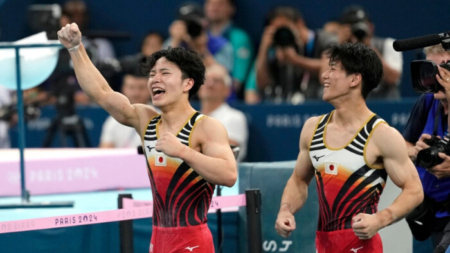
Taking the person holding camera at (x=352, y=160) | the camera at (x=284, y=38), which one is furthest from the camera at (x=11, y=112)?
the person holding camera at (x=352, y=160)

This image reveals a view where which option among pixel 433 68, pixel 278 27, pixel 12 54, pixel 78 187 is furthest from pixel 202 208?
pixel 278 27

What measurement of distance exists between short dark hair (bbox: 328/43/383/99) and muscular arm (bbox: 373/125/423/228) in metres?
0.27

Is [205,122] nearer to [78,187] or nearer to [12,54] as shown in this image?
[12,54]

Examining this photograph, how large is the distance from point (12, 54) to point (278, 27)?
11.0 ft

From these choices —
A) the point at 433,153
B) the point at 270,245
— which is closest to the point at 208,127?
the point at 433,153

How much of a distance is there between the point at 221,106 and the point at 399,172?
449 centimetres

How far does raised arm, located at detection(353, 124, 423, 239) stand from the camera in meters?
3.65

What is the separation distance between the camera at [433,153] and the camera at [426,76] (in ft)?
0.85

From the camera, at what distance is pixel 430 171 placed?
4.11m

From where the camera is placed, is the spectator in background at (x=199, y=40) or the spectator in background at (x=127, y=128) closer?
the spectator in background at (x=127, y=128)

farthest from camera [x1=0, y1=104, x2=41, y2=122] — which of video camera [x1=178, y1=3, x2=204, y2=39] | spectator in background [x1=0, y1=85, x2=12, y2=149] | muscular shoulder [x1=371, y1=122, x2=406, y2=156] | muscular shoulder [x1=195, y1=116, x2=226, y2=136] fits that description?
muscular shoulder [x1=371, y1=122, x2=406, y2=156]

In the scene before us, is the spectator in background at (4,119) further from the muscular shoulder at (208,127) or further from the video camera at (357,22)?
the muscular shoulder at (208,127)

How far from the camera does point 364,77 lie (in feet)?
12.6

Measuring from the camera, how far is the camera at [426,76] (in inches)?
156
